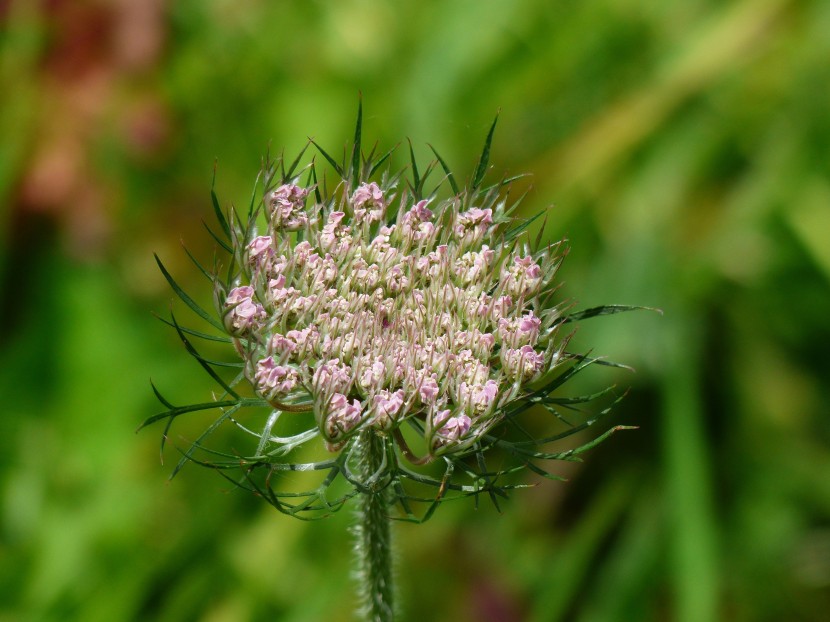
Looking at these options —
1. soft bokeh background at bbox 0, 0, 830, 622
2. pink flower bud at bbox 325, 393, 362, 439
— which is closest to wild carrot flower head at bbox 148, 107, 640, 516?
pink flower bud at bbox 325, 393, 362, 439

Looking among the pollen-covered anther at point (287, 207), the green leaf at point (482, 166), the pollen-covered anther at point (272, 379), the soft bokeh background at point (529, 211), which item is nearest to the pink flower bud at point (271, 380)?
the pollen-covered anther at point (272, 379)

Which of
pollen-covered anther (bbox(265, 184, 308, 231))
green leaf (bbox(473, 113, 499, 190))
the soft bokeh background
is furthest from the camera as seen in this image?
the soft bokeh background

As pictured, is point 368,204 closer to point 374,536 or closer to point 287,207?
point 287,207

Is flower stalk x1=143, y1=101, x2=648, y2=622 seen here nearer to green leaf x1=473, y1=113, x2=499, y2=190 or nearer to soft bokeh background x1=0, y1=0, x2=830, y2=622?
green leaf x1=473, y1=113, x2=499, y2=190

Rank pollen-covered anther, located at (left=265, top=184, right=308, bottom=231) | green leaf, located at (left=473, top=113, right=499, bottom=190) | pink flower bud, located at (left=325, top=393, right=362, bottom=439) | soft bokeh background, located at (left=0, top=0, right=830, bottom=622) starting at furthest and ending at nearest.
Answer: soft bokeh background, located at (left=0, top=0, right=830, bottom=622)
green leaf, located at (left=473, top=113, right=499, bottom=190)
pollen-covered anther, located at (left=265, top=184, right=308, bottom=231)
pink flower bud, located at (left=325, top=393, right=362, bottom=439)

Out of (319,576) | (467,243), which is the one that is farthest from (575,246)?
(467,243)

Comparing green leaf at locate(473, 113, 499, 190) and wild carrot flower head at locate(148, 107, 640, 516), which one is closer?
wild carrot flower head at locate(148, 107, 640, 516)

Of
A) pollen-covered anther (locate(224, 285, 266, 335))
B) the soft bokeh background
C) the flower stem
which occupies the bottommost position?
the flower stem
